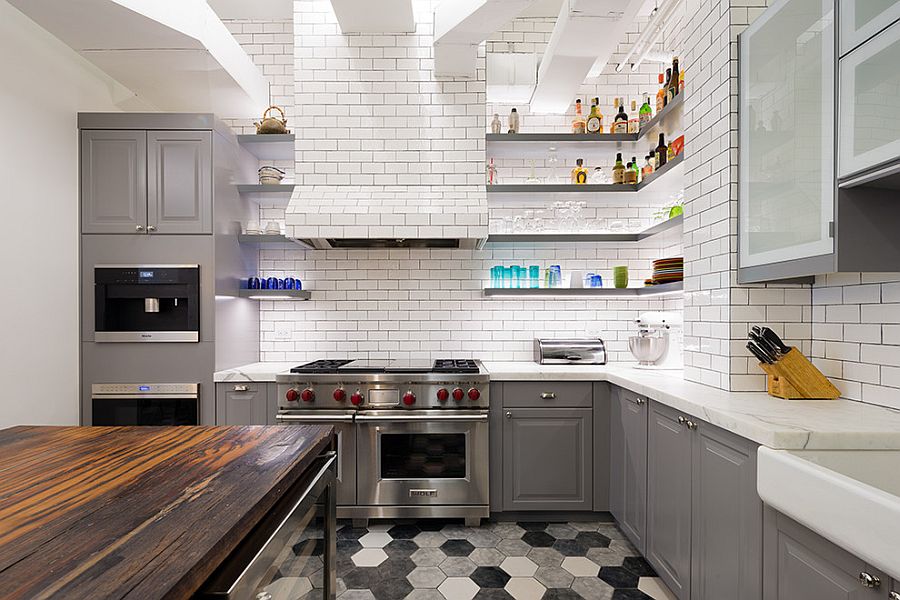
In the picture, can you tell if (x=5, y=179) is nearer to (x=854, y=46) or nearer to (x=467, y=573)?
Result: (x=467, y=573)

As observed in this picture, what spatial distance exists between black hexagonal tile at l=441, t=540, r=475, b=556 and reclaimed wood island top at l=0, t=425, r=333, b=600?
1.60 m

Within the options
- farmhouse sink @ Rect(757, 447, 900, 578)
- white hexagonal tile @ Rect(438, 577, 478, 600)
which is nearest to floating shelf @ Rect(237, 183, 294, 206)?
white hexagonal tile @ Rect(438, 577, 478, 600)

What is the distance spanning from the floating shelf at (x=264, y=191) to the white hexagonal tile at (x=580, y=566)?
2934mm

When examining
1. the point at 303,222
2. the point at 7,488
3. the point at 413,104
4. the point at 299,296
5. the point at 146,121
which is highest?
the point at 413,104

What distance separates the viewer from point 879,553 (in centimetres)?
106

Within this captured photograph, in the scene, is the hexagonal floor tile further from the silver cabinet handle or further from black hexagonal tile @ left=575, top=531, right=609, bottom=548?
the silver cabinet handle

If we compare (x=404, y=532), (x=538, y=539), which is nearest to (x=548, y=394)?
(x=538, y=539)

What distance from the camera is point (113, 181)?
10.6ft

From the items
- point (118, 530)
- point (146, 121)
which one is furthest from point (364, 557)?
point (146, 121)

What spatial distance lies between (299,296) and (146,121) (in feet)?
4.84

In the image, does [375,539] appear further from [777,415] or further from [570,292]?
[777,415]

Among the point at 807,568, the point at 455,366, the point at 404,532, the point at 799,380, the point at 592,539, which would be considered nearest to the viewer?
the point at 807,568

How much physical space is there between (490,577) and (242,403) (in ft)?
6.05

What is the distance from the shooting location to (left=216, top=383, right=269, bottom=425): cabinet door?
10.7ft
